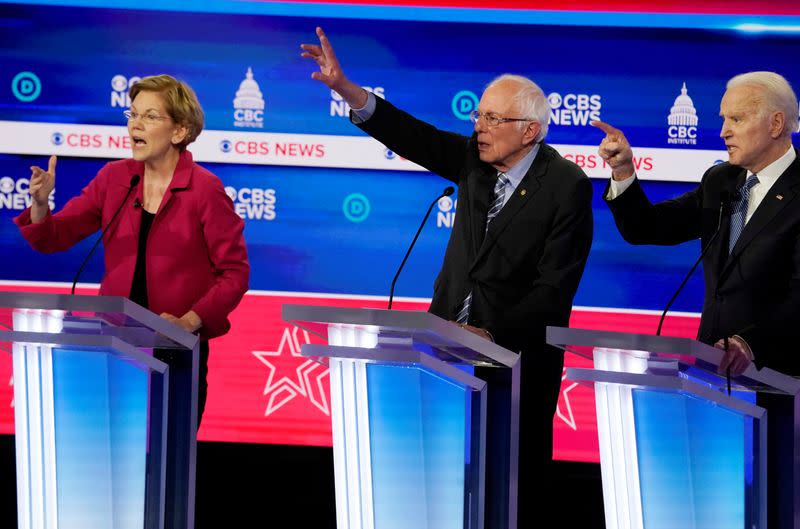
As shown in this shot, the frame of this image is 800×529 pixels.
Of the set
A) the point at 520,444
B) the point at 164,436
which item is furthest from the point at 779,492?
the point at 164,436

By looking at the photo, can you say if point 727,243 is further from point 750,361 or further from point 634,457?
point 634,457

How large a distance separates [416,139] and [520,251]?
517mm

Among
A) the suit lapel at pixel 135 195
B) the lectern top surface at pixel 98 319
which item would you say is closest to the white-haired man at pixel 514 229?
the suit lapel at pixel 135 195

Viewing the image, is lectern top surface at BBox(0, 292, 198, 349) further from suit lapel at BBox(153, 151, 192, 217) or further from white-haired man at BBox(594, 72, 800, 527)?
white-haired man at BBox(594, 72, 800, 527)

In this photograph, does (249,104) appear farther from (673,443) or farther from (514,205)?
(673,443)

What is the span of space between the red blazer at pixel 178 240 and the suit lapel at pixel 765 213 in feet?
4.55

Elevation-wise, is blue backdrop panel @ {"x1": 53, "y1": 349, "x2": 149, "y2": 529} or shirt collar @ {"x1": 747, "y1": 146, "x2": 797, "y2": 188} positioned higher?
shirt collar @ {"x1": 747, "y1": 146, "x2": 797, "y2": 188}

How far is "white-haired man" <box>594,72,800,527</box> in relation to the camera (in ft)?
9.80

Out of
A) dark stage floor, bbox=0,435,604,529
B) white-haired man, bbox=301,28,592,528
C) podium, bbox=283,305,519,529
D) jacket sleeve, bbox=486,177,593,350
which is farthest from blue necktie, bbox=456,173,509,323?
dark stage floor, bbox=0,435,604,529

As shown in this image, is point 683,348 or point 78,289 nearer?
point 683,348

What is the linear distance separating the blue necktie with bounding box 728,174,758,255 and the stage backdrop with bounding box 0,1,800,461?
71.2 inches

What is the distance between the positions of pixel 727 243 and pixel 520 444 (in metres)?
0.80

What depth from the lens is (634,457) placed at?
7.91ft

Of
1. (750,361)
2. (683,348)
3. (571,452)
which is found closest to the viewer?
(683,348)
